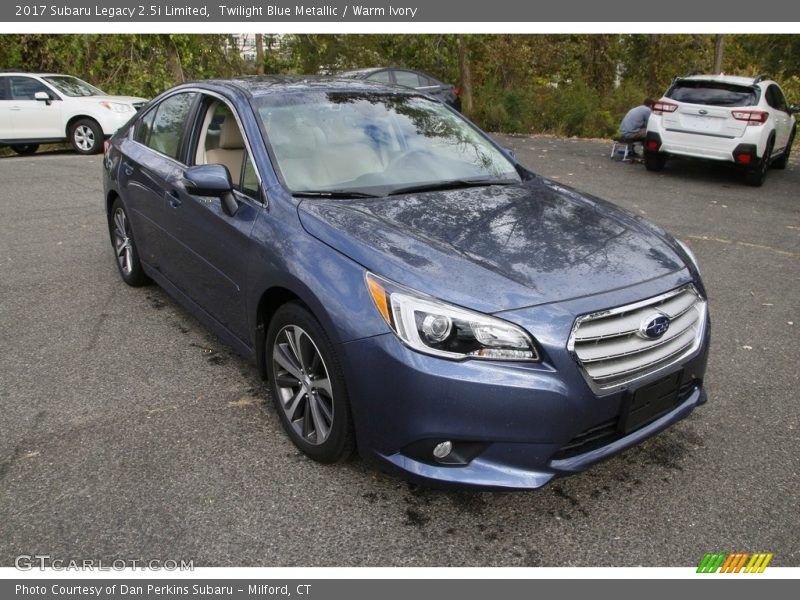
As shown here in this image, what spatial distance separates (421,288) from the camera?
2.68 meters

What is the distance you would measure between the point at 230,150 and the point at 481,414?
2323 mm

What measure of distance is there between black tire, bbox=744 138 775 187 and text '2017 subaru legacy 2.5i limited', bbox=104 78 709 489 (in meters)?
8.19

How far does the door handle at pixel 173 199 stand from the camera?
4180 millimetres

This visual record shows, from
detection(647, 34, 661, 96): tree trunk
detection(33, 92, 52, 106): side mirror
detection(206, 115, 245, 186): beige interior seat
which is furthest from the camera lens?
detection(647, 34, 661, 96): tree trunk

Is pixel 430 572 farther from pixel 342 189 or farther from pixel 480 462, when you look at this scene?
pixel 342 189

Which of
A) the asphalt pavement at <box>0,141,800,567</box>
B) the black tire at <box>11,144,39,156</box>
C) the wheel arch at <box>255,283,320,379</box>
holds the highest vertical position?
the wheel arch at <box>255,283,320,379</box>

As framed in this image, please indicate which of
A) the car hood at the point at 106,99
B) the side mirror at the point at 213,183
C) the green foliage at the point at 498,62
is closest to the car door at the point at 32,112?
the car hood at the point at 106,99

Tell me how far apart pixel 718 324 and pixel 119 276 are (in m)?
4.71

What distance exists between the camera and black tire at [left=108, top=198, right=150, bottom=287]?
532cm

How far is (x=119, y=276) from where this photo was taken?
234 inches

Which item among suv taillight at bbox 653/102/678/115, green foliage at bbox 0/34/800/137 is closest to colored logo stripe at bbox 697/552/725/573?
suv taillight at bbox 653/102/678/115

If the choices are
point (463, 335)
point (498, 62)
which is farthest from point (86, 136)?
point (498, 62)

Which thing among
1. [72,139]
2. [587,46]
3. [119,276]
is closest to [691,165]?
[119,276]

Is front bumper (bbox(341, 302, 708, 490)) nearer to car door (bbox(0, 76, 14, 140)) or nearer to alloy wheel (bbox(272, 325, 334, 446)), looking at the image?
alloy wheel (bbox(272, 325, 334, 446))
